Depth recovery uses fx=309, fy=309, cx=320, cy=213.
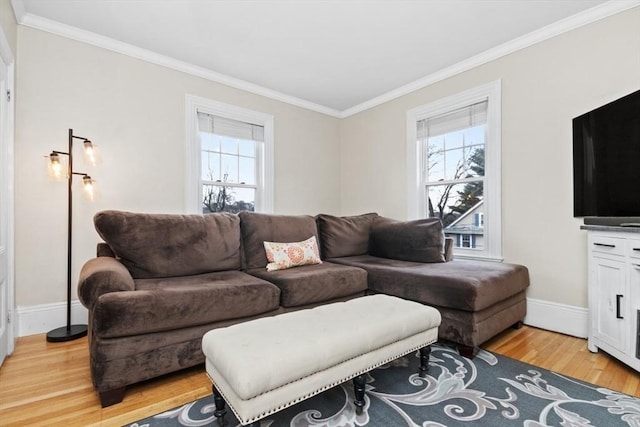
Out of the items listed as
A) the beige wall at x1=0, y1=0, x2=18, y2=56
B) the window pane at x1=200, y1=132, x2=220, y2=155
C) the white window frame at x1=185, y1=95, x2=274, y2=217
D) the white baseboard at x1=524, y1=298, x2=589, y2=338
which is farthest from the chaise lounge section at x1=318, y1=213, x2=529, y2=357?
the beige wall at x1=0, y1=0, x2=18, y2=56

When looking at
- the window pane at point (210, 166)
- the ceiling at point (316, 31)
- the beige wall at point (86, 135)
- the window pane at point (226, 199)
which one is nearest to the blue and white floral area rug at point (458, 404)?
the beige wall at point (86, 135)

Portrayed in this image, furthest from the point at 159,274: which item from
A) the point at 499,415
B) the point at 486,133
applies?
the point at 486,133

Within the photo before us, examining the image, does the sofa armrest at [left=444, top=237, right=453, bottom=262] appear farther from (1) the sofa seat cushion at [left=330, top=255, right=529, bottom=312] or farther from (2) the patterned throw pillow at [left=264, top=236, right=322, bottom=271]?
(2) the patterned throw pillow at [left=264, top=236, right=322, bottom=271]

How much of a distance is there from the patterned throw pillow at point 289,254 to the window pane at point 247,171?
1313mm

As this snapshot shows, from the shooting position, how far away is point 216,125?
3584 mm

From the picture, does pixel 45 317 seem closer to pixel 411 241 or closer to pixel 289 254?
pixel 289 254

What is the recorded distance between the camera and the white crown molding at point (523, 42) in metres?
2.33

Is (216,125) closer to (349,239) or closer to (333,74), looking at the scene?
(333,74)

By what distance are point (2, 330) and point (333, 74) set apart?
3557 millimetres

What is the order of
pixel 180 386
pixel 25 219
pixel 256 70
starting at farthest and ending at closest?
pixel 256 70 < pixel 25 219 < pixel 180 386

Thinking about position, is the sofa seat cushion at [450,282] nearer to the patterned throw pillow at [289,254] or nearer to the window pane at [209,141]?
the patterned throw pillow at [289,254]

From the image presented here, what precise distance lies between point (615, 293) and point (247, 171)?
3543mm

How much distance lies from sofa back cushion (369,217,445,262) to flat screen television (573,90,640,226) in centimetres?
108

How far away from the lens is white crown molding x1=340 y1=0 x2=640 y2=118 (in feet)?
7.64
